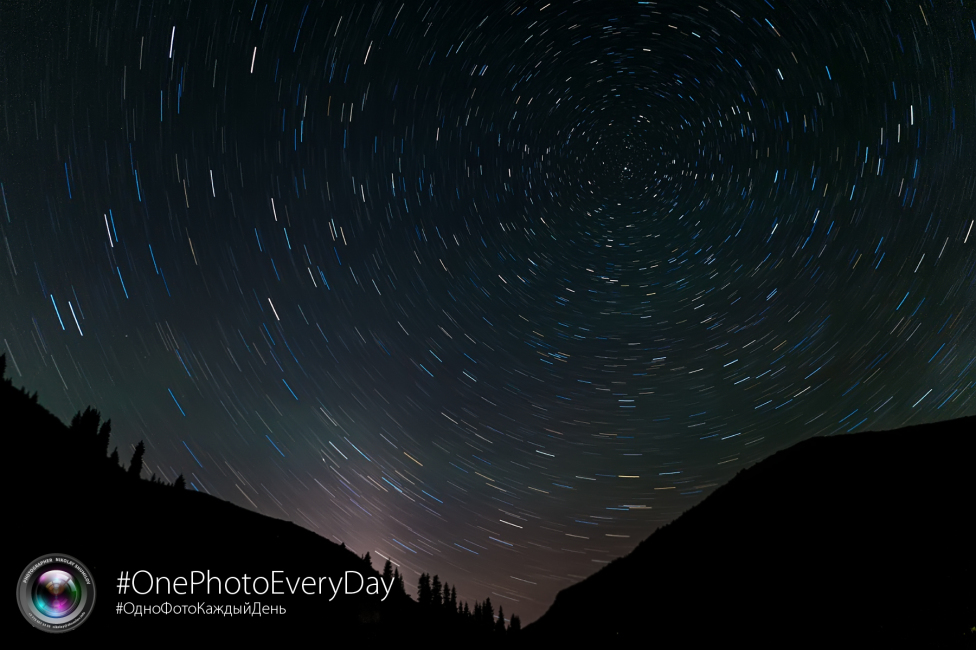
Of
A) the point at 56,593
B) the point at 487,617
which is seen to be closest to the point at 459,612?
the point at 487,617

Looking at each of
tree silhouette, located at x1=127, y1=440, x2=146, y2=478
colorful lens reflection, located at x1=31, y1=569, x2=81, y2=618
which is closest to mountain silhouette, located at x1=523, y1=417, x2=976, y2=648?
colorful lens reflection, located at x1=31, y1=569, x2=81, y2=618

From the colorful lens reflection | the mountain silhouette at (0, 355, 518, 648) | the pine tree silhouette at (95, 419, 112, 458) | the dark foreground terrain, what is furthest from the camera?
the pine tree silhouette at (95, 419, 112, 458)

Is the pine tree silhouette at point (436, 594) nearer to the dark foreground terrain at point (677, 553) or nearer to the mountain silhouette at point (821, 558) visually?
the dark foreground terrain at point (677, 553)

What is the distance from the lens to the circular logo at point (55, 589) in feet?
64.3

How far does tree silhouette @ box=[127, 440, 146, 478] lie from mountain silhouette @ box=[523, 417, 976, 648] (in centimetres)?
6936

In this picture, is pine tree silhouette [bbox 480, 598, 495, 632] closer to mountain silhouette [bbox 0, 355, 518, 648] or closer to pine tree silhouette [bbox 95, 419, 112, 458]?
mountain silhouette [bbox 0, 355, 518, 648]

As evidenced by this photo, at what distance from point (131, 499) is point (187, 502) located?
28.0 ft

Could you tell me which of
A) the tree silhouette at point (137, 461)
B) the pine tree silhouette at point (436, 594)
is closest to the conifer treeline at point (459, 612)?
the pine tree silhouette at point (436, 594)

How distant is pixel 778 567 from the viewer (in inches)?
1731

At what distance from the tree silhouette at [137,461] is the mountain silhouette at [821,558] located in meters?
69.4

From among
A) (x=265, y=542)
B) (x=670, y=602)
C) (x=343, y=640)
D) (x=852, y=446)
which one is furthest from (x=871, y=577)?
(x=265, y=542)

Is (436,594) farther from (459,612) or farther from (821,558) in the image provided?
(821,558)

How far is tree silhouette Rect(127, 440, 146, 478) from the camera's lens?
74062mm

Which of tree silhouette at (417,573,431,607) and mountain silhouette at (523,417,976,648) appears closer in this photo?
mountain silhouette at (523,417,976,648)
